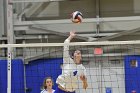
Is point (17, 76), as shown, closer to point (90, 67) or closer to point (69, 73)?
point (90, 67)

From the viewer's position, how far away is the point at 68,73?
634 cm

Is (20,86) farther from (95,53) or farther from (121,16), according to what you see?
(121,16)

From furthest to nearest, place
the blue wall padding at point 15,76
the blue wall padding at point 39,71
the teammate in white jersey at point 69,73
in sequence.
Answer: the blue wall padding at point 39,71 < the blue wall padding at point 15,76 < the teammate in white jersey at point 69,73

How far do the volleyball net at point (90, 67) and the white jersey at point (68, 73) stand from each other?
2.44 metres

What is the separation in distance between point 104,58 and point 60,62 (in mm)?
1046

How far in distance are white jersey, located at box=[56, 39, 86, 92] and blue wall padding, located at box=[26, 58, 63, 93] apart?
2.65 m

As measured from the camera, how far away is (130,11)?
9492mm

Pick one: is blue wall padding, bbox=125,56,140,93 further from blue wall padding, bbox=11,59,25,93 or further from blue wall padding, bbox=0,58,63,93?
blue wall padding, bbox=11,59,25,93

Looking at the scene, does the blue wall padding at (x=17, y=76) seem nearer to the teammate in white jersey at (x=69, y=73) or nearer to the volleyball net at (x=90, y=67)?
the volleyball net at (x=90, y=67)

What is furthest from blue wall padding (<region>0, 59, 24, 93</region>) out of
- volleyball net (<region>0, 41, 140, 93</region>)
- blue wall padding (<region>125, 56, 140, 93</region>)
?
blue wall padding (<region>125, 56, 140, 93</region>)

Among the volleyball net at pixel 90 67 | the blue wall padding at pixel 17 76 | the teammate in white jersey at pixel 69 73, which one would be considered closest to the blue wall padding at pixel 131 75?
the volleyball net at pixel 90 67

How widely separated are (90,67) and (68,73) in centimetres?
305

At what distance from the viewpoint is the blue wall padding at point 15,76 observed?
888cm

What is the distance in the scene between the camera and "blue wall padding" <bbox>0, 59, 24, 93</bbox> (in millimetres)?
8875
